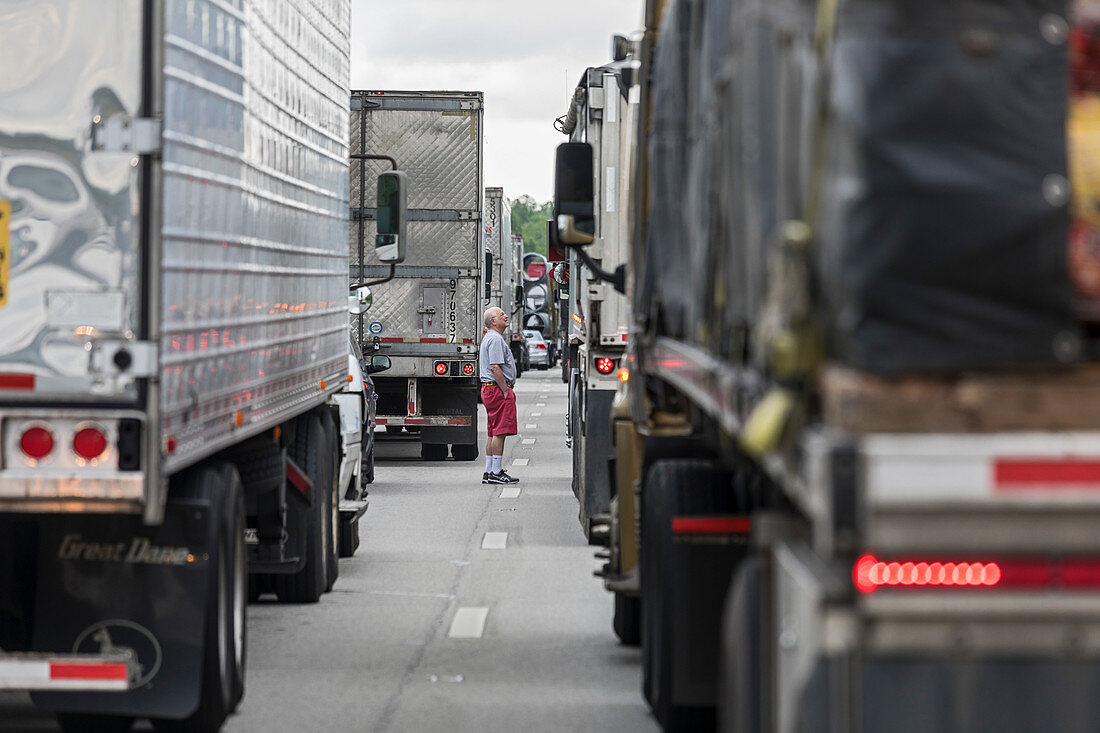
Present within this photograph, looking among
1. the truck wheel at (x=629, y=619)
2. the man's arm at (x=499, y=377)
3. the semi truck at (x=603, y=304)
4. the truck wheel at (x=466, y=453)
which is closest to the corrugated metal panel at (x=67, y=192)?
the truck wheel at (x=629, y=619)

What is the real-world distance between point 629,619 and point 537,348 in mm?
56047

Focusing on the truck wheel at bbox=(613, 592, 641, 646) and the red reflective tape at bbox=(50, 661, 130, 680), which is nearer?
the red reflective tape at bbox=(50, 661, 130, 680)

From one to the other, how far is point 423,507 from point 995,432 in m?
14.7

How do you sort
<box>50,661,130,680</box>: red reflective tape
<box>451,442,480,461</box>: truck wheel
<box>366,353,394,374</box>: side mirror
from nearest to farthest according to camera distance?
<box>50,661,130,680</box>: red reflective tape
<box>366,353,394,374</box>: side mirror
<box>451,442,480,461</box>: truck wheel

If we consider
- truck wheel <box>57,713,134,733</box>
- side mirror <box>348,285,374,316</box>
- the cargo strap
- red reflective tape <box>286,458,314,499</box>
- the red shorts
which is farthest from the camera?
the red shorts

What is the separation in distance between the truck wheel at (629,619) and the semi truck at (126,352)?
9.04 ft

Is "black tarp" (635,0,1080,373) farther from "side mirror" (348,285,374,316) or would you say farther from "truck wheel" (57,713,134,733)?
"side mirror" (348,285,374,316)

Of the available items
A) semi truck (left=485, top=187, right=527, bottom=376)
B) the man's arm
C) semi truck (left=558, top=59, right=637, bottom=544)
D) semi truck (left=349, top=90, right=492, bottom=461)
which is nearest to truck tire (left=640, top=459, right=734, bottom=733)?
semi truck (left=558, top=59, right=637, bottom=544)

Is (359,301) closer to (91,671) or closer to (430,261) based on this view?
(430,261)

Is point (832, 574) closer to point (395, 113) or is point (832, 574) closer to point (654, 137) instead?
point (654, 137)

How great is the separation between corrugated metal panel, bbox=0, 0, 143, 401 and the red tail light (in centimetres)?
342

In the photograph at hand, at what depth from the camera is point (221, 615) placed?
271 inches

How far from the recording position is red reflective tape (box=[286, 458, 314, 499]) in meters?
10.6

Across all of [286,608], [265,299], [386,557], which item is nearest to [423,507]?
[386,557]
